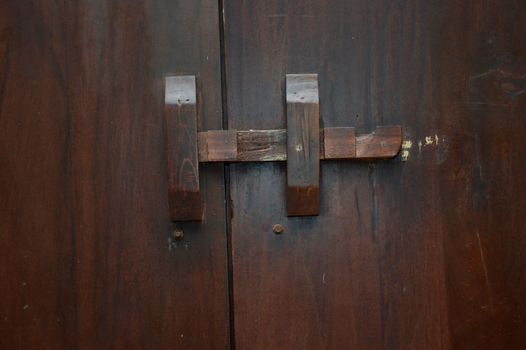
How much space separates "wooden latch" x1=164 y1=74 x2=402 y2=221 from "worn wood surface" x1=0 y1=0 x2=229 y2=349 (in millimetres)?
25

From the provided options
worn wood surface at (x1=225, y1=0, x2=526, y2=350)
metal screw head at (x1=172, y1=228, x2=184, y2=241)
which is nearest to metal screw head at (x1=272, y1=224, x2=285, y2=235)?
worn wood surface at (x1=225, y1=0, x2=526, y2=350)

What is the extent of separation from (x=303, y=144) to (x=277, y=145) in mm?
31

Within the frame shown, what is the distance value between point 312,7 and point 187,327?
0.42 meters

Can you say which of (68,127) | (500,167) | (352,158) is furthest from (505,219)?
(68,127)

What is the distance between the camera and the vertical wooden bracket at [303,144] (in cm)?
77

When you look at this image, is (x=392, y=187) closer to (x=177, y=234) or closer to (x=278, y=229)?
(x=278, y=229)

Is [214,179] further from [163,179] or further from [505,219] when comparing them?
[505,219]

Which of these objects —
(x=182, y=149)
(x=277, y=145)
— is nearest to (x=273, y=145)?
(x=277, y=145)

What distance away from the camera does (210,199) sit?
31.3 inches

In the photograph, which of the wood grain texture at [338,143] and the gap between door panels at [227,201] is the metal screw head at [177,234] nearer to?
the gap between door panels at [227,201]

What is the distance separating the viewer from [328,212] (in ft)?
2.63

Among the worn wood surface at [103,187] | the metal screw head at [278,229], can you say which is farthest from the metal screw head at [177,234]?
the metal screw head at [278,229]

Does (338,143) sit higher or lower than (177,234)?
higher

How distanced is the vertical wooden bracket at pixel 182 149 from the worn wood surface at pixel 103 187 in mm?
23
